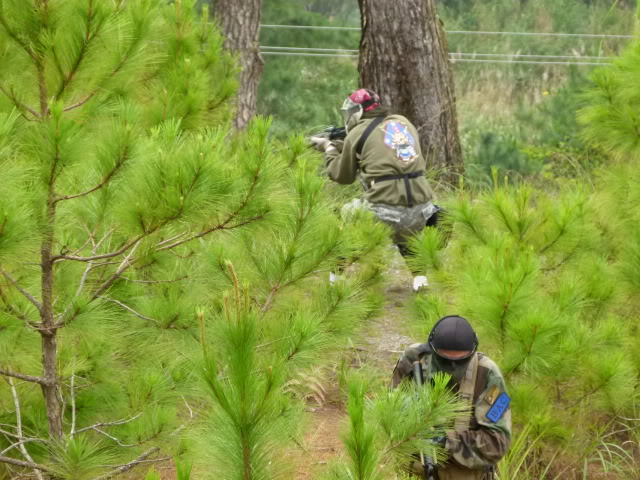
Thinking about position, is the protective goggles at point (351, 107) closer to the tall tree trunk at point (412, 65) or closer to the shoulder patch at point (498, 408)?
the tall tree trunk at point (412, 65)

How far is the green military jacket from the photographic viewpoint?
728 centimetres

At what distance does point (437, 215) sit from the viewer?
24.6ft

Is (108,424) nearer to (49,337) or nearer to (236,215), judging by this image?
(49,337)

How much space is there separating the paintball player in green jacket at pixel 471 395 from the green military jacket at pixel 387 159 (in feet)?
9.77

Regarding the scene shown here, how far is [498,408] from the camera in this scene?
14.4 ft

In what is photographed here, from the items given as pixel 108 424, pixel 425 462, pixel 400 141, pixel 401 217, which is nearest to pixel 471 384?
pixel 425 462

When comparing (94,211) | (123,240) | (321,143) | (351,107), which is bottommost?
(321,143)

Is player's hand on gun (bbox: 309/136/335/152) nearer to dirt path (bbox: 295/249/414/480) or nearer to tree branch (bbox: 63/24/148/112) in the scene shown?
dirt path (bbox: 295/249/414/480)

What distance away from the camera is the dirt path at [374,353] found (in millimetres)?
5754

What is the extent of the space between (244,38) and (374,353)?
151 inches

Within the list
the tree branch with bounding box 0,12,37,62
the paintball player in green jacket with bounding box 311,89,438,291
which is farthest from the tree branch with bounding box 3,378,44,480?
the paintball player in green jacket with bounding box 311,89,438,291

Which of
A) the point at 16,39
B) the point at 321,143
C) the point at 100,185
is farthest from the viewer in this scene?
the point at 321,143

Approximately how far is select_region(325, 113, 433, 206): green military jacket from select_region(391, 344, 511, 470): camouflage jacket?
118 inches

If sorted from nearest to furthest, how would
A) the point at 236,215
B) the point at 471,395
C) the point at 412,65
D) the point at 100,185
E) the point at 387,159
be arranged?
1. the point at 100,185
2. the point at 236,215
3. the point at 471,395
4. the point at 387,159
5. the point at 412,65
